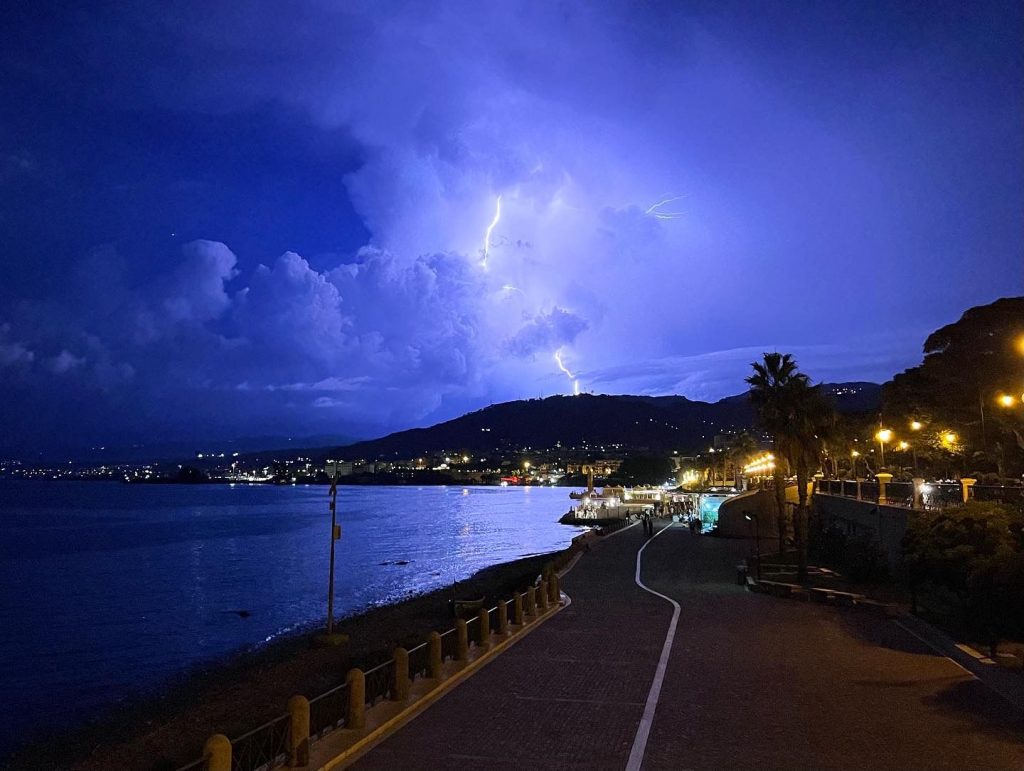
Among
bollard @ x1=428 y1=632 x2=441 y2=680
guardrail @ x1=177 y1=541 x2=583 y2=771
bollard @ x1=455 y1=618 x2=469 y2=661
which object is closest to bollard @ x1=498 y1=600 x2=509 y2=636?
guardrail @ x1=177 y1=541 x2=583 y2=771

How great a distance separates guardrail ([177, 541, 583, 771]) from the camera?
781 cm

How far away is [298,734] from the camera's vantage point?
808 cm

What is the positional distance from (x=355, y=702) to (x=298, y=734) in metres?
1.24

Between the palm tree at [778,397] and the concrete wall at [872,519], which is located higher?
the palm tree at [778,397]

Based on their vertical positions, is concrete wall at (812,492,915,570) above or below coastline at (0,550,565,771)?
above

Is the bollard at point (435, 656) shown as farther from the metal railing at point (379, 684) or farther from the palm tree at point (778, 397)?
the palm tree at point (778, 397)

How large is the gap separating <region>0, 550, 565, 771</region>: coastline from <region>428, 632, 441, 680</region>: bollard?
4.65ft

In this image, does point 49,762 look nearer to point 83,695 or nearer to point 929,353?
point 83,695

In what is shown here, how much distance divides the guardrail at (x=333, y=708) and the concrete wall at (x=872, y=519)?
9.58 m

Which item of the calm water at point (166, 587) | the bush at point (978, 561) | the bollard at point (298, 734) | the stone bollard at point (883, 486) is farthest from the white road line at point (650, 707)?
the calm water at point (166, 587)

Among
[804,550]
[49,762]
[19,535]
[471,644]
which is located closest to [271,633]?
[49,762]

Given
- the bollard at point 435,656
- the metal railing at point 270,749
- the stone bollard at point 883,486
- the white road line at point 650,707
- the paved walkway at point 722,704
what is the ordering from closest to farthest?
the metal railing at point 270,749
the white road line at point 650,707
the paved walkway at point 722,704
the bollard at point 435,656
the stone bollard at point 883,486

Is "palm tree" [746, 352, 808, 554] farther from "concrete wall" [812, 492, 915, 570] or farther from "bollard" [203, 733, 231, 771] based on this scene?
"bollard" [203, 733, 231, 771]

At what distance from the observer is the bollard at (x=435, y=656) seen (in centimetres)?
1168
